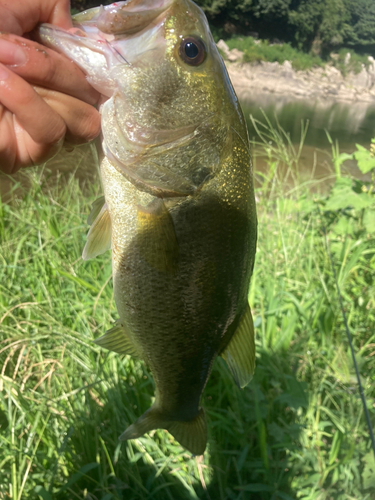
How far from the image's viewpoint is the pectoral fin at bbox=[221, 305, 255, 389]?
1.46 m

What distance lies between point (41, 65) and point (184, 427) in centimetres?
159

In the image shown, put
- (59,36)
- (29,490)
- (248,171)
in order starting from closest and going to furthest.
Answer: (59,36) < (248,171) < (29,490)

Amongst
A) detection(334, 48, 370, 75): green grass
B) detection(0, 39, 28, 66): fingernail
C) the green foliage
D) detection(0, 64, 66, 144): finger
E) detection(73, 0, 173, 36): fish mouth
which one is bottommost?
detection(334, 48, 370, 75): green grass

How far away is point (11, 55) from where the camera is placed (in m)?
0.99

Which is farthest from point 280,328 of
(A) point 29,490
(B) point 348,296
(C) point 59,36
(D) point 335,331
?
(C) point 59,36

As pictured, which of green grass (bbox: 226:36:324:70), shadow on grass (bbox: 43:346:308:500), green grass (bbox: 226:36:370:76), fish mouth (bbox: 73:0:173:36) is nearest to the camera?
fish mouth (bbox: 73:0:173:36)

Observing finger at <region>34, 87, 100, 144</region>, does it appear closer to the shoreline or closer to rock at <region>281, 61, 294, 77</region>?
the shoreline

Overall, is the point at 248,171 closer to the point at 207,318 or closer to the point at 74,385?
the point at 207,318

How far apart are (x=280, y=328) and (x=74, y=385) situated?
5.30 feet

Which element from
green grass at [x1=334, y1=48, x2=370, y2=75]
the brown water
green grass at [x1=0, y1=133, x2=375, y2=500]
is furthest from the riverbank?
green grass at [x1=0, y1=133, x2=375, y2=500]

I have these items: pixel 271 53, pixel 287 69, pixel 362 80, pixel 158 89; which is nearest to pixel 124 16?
pixel 158 89

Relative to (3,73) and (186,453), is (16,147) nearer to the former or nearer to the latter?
(3,73)

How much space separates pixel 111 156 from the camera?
1240 mm

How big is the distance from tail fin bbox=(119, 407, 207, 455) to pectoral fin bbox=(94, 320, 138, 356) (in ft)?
1.08
